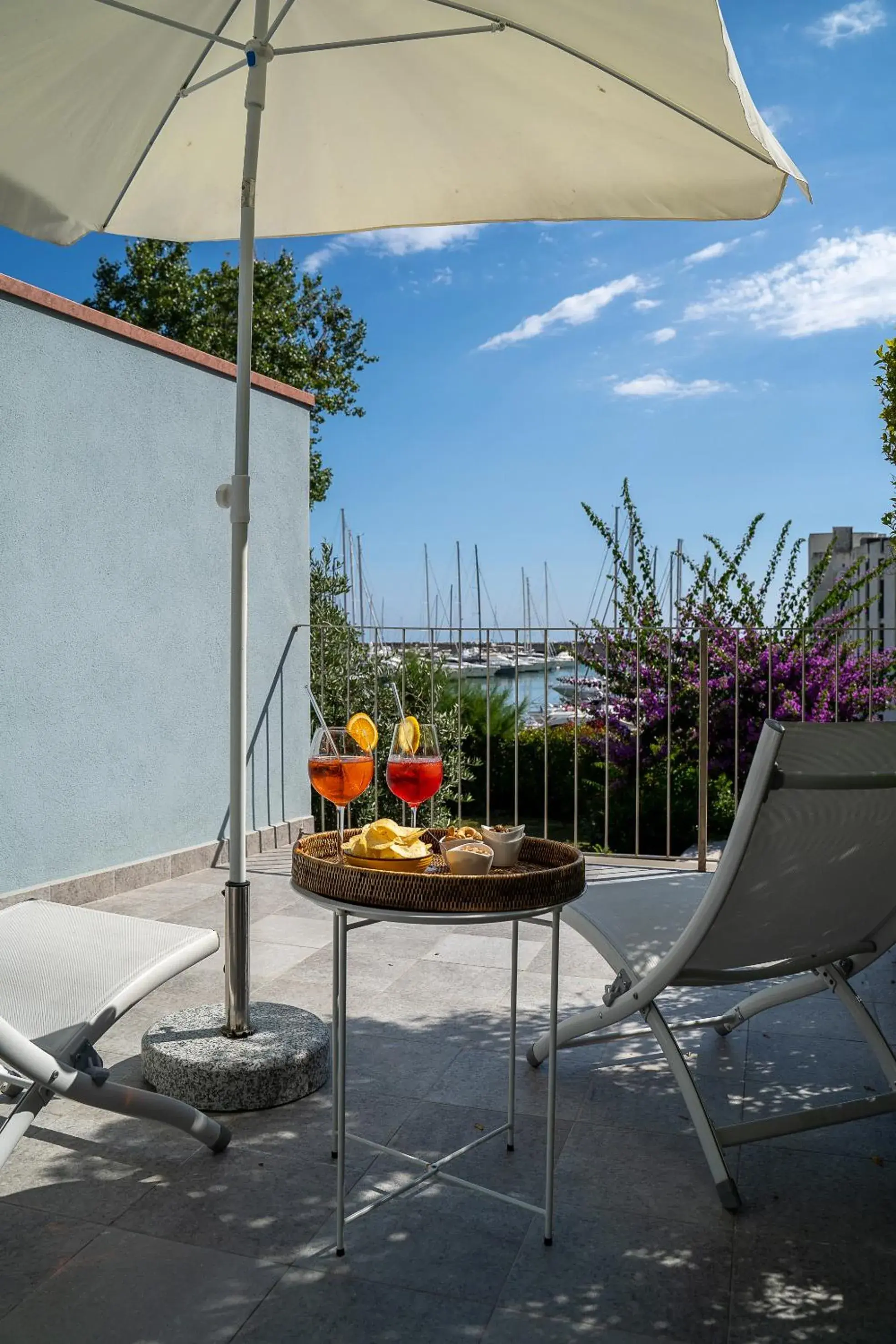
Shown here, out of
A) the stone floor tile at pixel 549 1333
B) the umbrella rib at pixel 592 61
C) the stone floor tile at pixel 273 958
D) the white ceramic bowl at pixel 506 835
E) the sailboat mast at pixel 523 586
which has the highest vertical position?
the umbrella rib at pixel 592 61

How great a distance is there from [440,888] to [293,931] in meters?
2.37

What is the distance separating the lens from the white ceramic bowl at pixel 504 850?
187 cm

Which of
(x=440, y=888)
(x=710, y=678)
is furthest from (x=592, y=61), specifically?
(x=710, y=678)

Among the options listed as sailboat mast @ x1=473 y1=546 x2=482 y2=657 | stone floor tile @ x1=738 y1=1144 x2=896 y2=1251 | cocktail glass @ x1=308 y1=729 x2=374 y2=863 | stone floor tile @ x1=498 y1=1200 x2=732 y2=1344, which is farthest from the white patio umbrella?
sailboat mast @ x1=473 y1=546 x2=482 y2=657

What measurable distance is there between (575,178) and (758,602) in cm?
676

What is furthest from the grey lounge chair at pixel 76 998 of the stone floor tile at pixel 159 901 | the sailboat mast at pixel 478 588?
the sailboat mast at pixel 478 588

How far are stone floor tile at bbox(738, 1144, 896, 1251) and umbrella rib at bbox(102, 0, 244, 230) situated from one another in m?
2.59

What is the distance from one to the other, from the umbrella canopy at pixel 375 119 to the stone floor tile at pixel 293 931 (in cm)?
234

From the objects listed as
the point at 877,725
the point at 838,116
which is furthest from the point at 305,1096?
the point at 838,116

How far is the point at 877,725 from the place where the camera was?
1.92 meters

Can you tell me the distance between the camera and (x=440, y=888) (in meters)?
1.62

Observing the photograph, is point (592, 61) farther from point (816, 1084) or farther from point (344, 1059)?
point (816, 1084)

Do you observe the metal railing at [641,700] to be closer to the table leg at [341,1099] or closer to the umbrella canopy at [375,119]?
the umbrella canopy at [375,119]

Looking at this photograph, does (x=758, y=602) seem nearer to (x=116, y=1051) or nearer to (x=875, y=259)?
(x=116, y=1051)
